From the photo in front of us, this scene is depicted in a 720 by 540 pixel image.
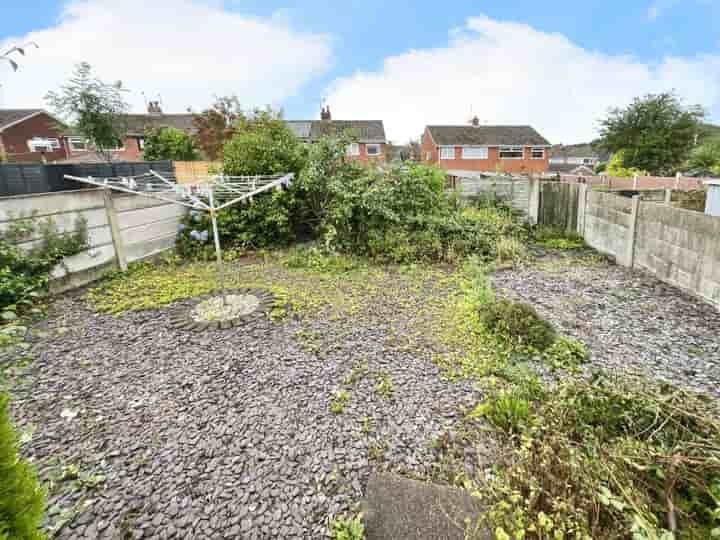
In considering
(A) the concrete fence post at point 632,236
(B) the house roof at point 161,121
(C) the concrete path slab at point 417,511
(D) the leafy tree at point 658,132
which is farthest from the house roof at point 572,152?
(C) the concrete path slab at point 417,511

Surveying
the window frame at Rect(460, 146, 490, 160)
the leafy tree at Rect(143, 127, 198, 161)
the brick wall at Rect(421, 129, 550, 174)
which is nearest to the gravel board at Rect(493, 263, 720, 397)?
the leafy tree at Rect(143, 127, 198, 161)

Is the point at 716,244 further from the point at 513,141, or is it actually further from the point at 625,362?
the point at 513,141

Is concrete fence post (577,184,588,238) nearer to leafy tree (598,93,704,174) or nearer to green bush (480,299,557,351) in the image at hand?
green bush (480,299,557,351)

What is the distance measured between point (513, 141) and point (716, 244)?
28549mm

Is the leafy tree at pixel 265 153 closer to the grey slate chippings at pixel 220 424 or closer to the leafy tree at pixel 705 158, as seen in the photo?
the grey slate chippings at pixel 220 424

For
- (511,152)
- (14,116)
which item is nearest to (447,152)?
(511,152)

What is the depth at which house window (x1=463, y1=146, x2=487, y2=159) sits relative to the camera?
29703 mm

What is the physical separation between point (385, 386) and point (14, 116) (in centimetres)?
3301

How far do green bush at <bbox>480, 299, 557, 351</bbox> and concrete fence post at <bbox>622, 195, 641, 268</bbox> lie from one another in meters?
3.56

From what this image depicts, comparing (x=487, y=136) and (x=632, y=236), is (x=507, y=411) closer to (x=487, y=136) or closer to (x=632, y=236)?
(x=632, y=236)

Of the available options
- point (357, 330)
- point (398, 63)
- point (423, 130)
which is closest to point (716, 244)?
point (357, 330)

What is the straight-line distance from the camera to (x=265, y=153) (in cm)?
808

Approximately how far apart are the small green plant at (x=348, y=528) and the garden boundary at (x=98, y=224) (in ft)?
18.5

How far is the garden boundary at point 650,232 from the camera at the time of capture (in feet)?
14.6
